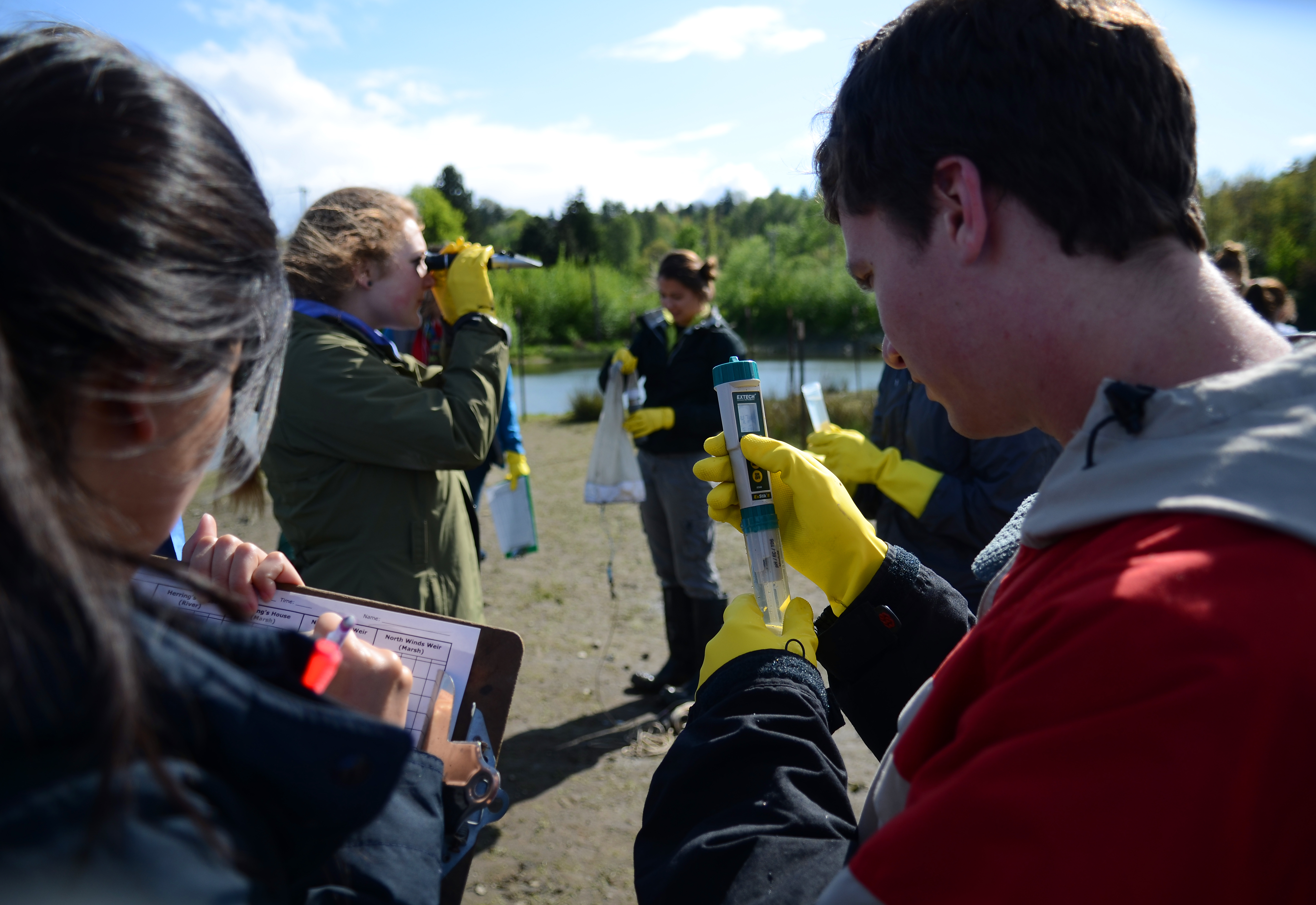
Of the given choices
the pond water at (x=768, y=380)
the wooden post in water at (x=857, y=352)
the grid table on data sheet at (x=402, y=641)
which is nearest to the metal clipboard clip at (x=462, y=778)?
the grid table on data sheet at (x=402, y=641)

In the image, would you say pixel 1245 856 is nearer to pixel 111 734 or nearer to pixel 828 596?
pixel 111 734

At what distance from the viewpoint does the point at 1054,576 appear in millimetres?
925

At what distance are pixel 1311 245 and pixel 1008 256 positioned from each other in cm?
3222

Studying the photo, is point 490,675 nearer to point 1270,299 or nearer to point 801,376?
point 1270,299

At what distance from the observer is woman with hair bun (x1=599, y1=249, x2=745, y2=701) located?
15.8 feet

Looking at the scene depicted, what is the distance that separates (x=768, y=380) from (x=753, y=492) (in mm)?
17306

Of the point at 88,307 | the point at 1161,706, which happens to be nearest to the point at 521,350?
the point at 88,307

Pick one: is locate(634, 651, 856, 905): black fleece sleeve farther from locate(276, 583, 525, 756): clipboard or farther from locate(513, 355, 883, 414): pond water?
locate(513, 355, 883, 414): pond water

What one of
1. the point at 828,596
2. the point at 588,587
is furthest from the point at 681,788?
the point at 588,587

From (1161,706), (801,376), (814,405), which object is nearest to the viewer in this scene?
(1161,706)

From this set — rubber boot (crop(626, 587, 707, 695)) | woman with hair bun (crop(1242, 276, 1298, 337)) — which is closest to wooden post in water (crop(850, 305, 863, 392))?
woman with hair bun (crop(1242, 276, 1298, 337))

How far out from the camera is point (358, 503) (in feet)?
9.10

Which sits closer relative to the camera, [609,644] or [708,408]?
[708,408]

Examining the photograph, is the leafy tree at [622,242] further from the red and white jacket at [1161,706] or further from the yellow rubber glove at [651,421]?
the red and white jacket at [1161,706]
